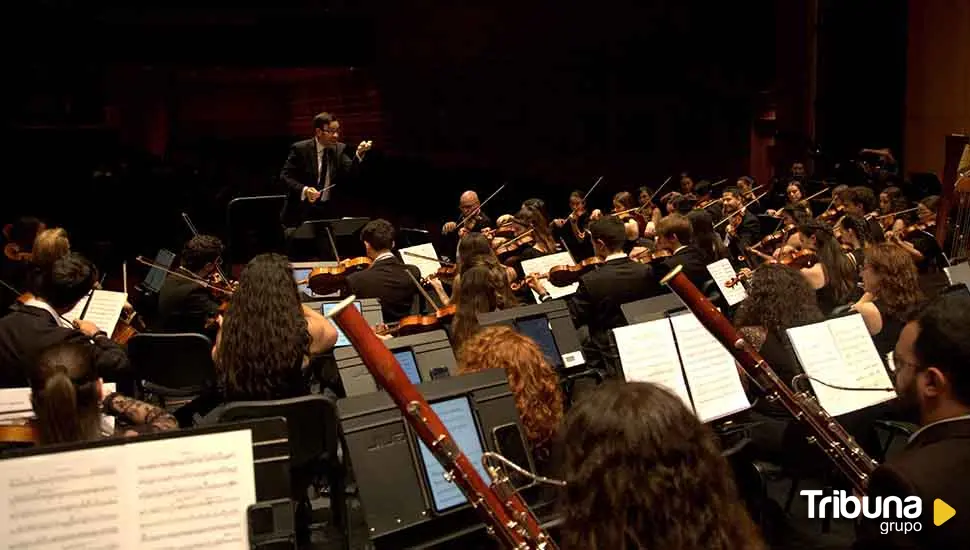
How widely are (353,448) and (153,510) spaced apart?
0.58 meters

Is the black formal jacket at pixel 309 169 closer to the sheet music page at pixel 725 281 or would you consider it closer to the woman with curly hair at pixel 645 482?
the sheet music page at pixel 725 281

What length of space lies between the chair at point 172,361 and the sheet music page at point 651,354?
215 centimetres

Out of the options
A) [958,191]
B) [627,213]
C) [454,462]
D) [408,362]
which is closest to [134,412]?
[408,362]

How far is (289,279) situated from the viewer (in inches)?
150

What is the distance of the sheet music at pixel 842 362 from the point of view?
3537 millimetres

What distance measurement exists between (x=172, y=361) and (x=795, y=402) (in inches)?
118

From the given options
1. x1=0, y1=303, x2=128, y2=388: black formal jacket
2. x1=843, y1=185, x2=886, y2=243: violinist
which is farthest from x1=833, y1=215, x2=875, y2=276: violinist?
x1=0, y1=303, x2=128, y2=388: black formal jacket

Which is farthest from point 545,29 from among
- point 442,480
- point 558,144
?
point 442,480

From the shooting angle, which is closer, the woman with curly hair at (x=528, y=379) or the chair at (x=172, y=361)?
the woman with curly hair at (x=528, y=379)

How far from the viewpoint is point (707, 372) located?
144 inches

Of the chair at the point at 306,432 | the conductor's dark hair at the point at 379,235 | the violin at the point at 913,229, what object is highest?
the conductor's dark hair at the point at 379,235

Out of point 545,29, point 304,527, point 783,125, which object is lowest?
point 304,527

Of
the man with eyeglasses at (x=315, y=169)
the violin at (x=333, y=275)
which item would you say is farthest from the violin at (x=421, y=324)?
the man with eyeglasses at (x=315, y=169)

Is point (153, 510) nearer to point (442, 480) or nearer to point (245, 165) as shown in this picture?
point (442, 480)
